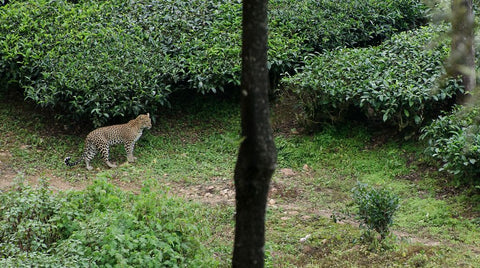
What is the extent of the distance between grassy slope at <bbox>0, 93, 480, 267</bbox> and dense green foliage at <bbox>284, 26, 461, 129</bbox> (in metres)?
0.41

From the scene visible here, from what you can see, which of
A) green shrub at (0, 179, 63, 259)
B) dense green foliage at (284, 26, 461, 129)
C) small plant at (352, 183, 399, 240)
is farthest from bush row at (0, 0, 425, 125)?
small plant at (352, 183, 399, 240)

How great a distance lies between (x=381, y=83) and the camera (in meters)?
10.1

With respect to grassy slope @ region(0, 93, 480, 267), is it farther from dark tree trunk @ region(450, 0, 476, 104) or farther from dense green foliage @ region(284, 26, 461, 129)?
dark tree trunk @ region(450, 0, 476, 104)

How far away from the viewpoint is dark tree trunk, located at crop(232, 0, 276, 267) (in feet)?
14.3

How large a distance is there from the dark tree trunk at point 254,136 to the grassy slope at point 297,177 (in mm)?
1964

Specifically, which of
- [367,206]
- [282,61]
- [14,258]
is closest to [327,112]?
[282,61]

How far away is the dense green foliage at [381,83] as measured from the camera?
9.75 meters

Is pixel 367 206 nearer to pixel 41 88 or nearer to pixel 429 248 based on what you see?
pixel 429 248

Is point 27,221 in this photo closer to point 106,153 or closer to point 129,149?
point 106,153

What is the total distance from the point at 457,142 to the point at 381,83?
6.66ft

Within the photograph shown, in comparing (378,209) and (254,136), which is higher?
(254,136)

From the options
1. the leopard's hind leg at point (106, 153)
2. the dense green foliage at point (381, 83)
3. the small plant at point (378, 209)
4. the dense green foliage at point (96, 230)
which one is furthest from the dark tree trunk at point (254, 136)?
the leopard's hind leg at point (106, 153)

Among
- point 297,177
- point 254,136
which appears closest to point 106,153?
point 297,177

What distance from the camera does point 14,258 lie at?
557cm
